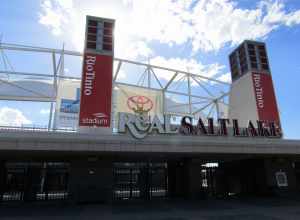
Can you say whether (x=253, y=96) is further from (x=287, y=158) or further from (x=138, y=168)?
(x=138, y=168)

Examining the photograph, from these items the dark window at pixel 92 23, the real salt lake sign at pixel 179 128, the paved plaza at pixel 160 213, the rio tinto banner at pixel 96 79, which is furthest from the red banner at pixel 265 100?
the dark window at pixel 92 23

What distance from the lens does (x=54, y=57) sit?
33.2 meters

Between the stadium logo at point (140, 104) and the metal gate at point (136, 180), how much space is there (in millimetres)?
13675

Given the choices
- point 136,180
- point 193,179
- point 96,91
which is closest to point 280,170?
point 193,179

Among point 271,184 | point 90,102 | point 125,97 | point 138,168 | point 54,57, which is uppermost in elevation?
point 54,57

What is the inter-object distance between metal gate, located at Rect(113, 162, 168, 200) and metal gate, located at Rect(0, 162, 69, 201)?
4413mm

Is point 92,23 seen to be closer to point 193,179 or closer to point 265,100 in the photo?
point 193,179

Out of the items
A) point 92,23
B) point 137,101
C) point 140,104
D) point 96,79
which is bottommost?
point 96,79

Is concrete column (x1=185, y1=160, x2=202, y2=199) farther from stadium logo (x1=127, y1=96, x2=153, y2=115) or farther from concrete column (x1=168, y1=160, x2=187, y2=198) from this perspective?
stadium logo (x1=127, y1=96, x2=153, y2=115)

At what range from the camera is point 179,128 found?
19.2 meters

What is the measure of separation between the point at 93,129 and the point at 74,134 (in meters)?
3.96

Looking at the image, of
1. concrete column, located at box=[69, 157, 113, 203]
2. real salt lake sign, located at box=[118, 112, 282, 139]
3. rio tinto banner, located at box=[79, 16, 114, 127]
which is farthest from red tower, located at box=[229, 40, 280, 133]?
concrete column, located at box=[69, 157, 113, 203]

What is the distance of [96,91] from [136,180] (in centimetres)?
853

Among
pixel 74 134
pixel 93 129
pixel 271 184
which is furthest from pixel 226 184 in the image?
pixel 74 134
